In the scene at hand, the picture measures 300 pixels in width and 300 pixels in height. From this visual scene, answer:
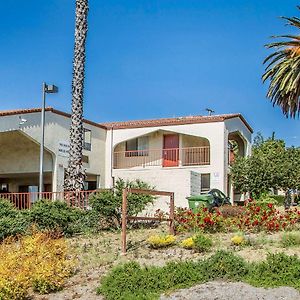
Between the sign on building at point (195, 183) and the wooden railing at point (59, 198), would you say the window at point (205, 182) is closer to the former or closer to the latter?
the sign on building at point (195, 183)

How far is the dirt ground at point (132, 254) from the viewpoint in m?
11.2

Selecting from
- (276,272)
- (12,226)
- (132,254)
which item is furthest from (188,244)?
(12,226)

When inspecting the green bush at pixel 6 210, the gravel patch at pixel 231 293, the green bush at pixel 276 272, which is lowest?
the gravel patch at pixel 231 293

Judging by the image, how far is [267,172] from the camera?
32812mm

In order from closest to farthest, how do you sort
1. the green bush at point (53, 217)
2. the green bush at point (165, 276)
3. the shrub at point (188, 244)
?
the green bush at point (165, 276), the shrub at point (188, 244), the green bush at point (53, 217)

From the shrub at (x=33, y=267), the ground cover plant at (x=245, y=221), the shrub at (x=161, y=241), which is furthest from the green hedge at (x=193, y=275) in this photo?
the ground cover plant at (x=245, y=221)

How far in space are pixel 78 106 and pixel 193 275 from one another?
13703mm

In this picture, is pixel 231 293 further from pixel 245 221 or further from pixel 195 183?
pixel 195 183

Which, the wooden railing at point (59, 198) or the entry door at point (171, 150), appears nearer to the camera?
the wooden railing at point (59, 198)

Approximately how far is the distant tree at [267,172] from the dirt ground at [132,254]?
56.3 feet

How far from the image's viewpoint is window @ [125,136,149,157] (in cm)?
3619

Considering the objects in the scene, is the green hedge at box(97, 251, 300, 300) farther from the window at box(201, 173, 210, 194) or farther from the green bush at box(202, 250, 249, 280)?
the window at box(201, 173, 210, 194)

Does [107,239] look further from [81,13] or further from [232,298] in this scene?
[81,13]

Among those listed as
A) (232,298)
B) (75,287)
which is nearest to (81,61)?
(75,287)
